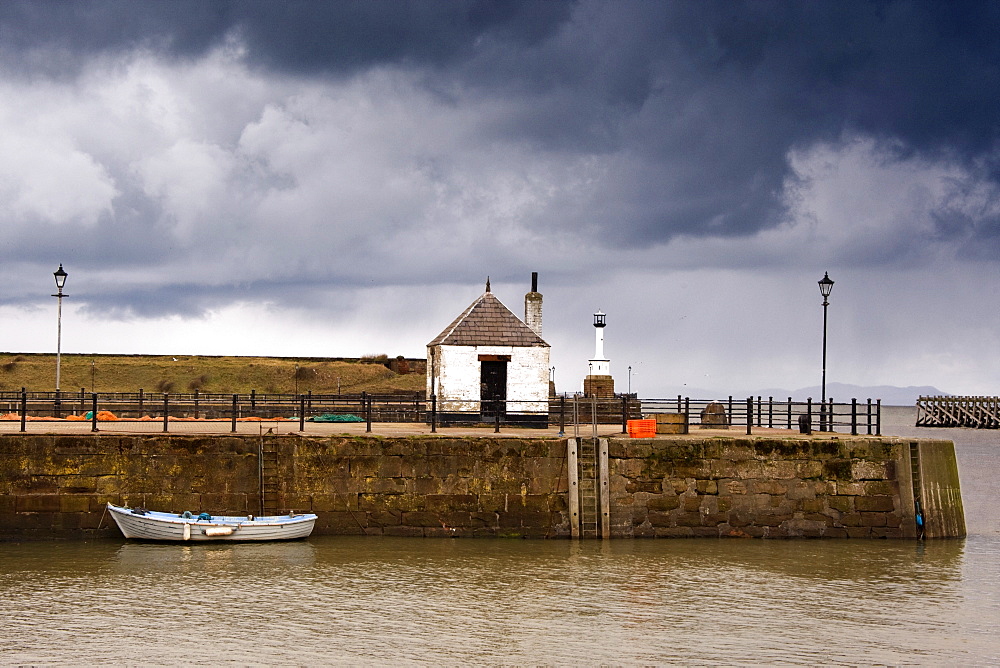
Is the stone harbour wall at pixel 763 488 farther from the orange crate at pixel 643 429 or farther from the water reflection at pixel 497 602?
the orange crate at pixel 643 429

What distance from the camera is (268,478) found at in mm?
23562

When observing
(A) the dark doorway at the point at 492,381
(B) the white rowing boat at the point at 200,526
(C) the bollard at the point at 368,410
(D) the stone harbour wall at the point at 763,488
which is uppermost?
(A) the dark doorway at the point at 492,381

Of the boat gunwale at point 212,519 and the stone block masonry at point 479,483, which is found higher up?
the stone block masonry at point 479,483

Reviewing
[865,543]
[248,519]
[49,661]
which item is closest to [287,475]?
[248,519]

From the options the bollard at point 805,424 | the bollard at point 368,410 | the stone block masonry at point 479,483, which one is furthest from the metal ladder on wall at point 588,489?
the bollard at point 805,424

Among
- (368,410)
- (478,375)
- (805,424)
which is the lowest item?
(805,424)

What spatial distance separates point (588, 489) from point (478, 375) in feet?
27.7

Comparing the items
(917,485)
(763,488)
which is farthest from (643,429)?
(917,485)

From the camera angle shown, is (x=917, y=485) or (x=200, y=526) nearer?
(x=200, y=526)

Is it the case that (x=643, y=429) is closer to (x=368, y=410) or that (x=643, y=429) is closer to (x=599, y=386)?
(x=368, y=410)

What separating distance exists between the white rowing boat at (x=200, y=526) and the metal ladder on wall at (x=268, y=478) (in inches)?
21.5

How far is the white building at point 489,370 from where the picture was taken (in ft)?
103

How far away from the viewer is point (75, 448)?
2322cm

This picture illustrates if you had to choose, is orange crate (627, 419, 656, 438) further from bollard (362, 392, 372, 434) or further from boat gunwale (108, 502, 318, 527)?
boat gunwale (108, 502, 318, 527)
